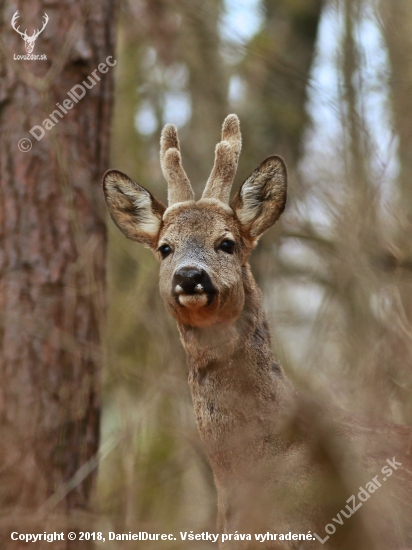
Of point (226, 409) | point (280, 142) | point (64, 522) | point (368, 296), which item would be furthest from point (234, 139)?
point (280, 142)

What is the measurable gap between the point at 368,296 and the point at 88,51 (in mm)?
3954

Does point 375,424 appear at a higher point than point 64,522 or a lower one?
higher

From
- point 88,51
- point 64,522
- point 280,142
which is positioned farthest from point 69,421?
point 280,142

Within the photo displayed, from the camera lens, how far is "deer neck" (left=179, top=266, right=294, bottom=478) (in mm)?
5547

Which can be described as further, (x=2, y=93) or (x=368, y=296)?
(x=2, y=93)

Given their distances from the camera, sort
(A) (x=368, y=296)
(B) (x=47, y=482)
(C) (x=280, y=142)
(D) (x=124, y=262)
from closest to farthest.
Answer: (A) (x=368, y=296) < (B) (x=47, y=482) < (D) (x=124, y=262) < (C) (x=280, y=142)

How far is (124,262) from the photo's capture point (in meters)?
9.75

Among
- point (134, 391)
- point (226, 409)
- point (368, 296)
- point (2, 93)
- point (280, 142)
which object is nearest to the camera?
point (226, 409)

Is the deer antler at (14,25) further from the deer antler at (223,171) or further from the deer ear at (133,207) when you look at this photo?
the deer antler at (223,171)

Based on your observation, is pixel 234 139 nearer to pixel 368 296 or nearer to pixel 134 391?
pixel 368 296

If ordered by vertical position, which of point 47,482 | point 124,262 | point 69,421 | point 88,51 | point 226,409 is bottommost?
point 47,482
